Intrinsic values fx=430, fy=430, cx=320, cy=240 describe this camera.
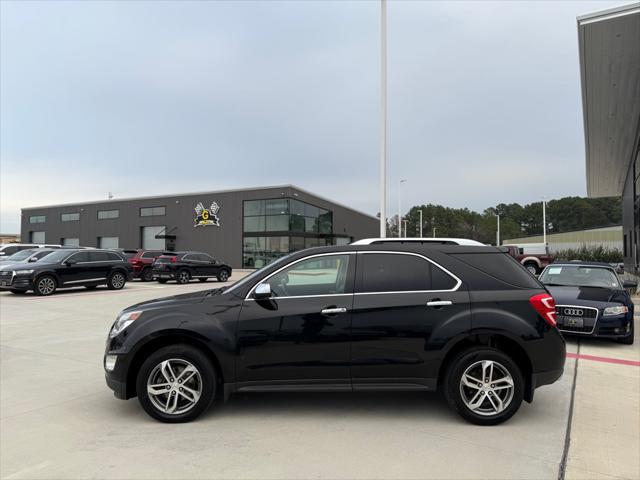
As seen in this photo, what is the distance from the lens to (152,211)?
46969 millimetres

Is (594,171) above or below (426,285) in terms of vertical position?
above

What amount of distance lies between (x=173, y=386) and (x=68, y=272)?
47.8ft

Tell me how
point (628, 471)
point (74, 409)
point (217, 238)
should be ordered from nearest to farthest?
point (628, 471) < point (74, 409) < point (217, 238)

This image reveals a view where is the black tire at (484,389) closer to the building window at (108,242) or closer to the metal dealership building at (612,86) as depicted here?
the metal dealership building at (612,86)

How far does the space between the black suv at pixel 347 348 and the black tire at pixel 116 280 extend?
1520 centimetres

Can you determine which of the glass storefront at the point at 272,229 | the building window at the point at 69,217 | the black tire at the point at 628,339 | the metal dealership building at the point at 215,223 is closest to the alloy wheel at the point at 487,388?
the black tire at the point at 628,339

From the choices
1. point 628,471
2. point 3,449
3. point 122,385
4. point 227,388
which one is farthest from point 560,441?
point 3,449

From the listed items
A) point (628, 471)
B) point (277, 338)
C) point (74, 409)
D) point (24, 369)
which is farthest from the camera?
point (24, 369)

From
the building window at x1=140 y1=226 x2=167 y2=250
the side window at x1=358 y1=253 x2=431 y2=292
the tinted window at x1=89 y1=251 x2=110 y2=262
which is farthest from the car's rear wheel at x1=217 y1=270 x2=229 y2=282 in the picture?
the building window at x1=140 y1=226 x2=167 y2=250

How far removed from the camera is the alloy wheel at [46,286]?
15193 millimetres

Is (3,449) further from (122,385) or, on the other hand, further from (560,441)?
(560,441)

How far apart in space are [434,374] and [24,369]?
216 inches

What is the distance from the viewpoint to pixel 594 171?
35375 millimetres

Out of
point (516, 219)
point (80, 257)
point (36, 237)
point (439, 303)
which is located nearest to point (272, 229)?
point (80, 257)
